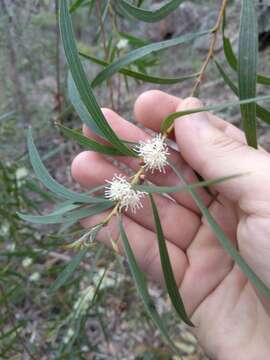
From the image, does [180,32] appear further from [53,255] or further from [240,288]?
[240,288]

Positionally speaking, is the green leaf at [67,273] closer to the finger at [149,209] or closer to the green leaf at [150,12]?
the finger at [149,209]

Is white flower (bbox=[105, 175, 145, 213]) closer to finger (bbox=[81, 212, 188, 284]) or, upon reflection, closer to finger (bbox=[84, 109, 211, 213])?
finger (bbox=[84, 109, 211, 213])

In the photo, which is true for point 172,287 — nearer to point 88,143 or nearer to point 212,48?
point 88,143

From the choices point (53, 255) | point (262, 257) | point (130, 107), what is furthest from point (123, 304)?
point (130, 107)

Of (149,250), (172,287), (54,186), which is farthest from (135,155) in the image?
(149,250)

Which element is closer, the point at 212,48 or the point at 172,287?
the point at 172,287

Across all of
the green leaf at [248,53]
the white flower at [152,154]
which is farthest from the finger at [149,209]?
the green leaf at [248,53]

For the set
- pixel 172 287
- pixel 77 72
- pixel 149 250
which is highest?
pixel 77 72
